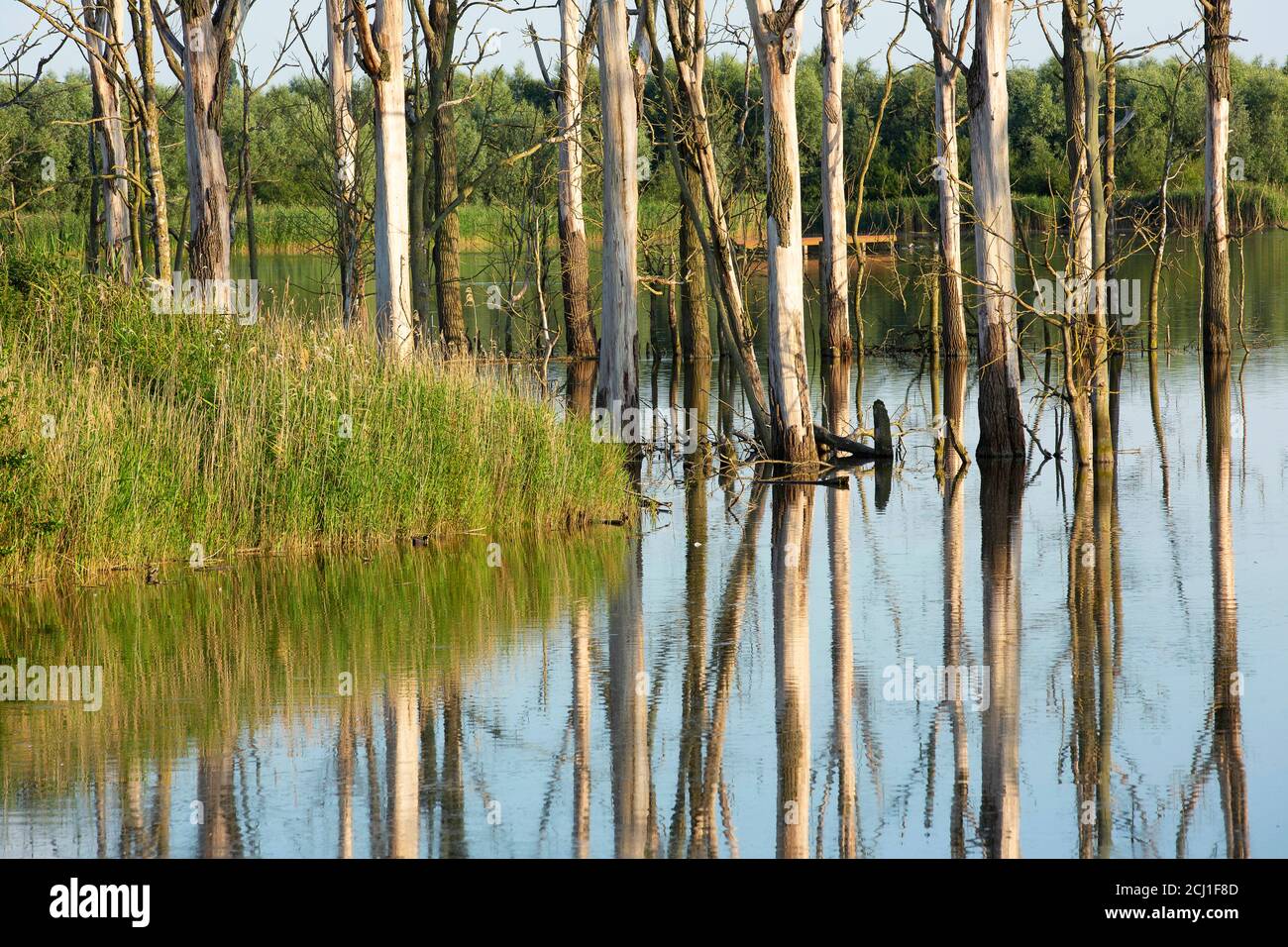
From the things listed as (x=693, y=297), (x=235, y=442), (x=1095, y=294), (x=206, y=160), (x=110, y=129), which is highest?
(x=110, y=129)

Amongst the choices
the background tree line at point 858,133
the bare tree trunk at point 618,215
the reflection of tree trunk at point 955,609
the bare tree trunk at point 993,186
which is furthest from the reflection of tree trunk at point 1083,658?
the background tree line at point 858,133

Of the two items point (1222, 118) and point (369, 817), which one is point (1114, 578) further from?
point (1222, 118)

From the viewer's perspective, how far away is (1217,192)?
24875 millimetres

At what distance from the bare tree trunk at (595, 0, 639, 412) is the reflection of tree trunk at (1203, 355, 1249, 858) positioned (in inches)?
231

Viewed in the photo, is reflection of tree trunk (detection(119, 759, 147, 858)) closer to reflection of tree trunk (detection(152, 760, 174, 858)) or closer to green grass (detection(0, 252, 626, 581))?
reflection of tree trunk (detection(152, 760, 174, 858))

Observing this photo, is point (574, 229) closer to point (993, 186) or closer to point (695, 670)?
point (993, 186)

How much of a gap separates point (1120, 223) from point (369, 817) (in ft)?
193

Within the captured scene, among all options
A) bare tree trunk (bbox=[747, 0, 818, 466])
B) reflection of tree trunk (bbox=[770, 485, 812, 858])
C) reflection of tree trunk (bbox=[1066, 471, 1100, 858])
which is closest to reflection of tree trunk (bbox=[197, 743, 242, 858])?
reflection of tree trunk (bbox=[770, 485, 812, 858])

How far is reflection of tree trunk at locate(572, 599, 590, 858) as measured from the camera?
6.36 meters

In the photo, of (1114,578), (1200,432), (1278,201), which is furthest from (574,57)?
(1278,201)

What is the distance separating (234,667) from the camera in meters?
8.89

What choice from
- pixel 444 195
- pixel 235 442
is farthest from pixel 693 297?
pixel 235 442

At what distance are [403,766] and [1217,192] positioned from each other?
2079 centimetres

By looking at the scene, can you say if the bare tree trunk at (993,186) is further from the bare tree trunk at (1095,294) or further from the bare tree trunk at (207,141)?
the bare tree trunk at (207,141)
